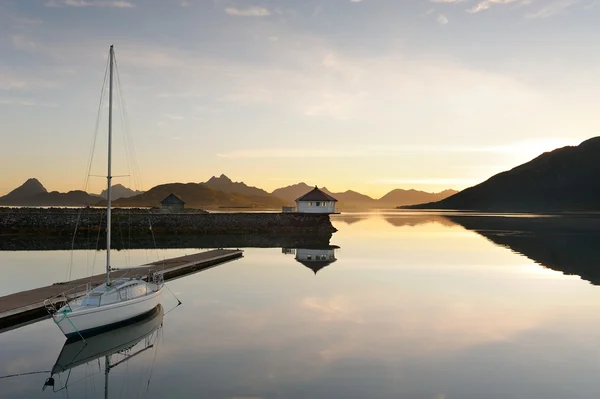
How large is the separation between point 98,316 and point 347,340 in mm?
10815

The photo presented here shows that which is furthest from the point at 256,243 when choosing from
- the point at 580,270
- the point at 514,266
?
the point at 580,270

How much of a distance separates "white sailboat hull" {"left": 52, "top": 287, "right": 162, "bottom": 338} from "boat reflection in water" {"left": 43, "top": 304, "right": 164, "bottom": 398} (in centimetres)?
40

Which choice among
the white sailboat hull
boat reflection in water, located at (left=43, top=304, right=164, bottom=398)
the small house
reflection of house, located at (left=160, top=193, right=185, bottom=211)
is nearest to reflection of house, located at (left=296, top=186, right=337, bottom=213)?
the small house

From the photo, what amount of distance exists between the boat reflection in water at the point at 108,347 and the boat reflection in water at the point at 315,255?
1974cm

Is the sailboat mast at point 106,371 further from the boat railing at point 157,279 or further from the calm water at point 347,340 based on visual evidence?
the boat railing at point 157,279

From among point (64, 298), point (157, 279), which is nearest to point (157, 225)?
point (157, 279)

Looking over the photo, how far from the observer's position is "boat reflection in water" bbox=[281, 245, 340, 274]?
4569cm

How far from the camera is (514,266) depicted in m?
45.2

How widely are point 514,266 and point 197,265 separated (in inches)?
1140

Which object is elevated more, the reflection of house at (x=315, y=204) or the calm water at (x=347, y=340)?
the reflection of house at (x=315, y=204)

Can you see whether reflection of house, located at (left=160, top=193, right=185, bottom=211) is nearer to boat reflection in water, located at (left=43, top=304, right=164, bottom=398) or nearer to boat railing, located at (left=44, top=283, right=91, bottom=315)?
boat railing, located at (left=44, top=283, right=91, bottom=315)

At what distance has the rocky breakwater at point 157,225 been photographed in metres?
76.8

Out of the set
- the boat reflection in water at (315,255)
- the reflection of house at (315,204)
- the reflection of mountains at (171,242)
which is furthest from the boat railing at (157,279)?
the reflection of house at (315,204)

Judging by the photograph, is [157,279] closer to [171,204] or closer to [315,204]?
[315,204]
